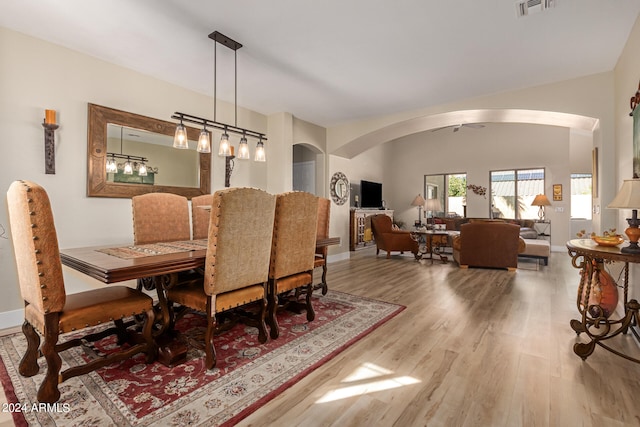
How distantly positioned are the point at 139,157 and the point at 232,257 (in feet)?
7.95

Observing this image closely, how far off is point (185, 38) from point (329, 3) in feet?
4.62

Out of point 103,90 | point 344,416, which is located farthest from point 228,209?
point 103,90

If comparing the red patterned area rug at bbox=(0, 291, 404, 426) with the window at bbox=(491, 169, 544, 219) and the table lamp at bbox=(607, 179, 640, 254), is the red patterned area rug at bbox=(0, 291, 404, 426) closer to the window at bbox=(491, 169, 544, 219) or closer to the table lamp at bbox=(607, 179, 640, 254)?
the table lamp at bbox=(607, 179, 640, 254)

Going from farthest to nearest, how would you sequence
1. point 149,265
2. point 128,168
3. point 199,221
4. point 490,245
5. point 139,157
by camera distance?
point 490,245 → point 139,157 → point 128,168 → point 199,221 → point 149,265

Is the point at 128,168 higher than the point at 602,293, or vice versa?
the point at 128,168

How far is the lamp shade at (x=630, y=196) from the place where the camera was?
1.86 meters

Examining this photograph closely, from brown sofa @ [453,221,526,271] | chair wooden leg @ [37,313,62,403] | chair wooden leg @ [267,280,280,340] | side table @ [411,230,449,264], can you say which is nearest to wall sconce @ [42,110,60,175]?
chair wooden leg @ [37,313,62,403]

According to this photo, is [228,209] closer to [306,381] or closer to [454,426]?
[306,381]

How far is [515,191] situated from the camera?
8.18m

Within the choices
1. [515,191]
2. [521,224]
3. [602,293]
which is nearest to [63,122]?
[602,293]

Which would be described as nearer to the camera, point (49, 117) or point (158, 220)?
point (49, 117)

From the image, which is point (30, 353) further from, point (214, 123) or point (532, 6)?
point (532, 6)

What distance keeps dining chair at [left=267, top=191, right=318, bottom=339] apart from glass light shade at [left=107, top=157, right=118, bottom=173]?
2.21 meters

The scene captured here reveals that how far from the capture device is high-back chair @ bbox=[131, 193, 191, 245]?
2836mm
